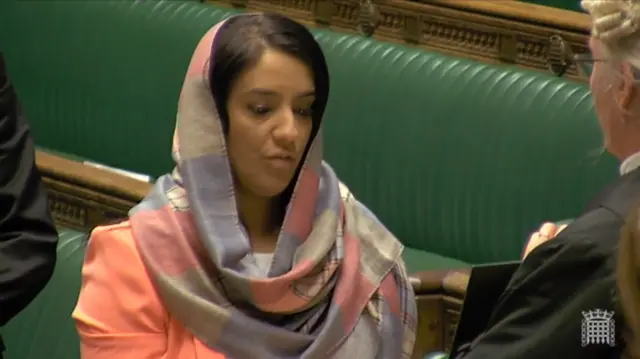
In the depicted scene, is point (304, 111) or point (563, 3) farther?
point (563, 3)

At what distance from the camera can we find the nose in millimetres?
1793

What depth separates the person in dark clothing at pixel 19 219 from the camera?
186 cm

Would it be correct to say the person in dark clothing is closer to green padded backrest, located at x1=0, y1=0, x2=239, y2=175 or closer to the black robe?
the black robe

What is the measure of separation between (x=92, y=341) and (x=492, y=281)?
63cm

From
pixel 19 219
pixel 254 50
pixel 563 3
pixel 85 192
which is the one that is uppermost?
pixel 254 50

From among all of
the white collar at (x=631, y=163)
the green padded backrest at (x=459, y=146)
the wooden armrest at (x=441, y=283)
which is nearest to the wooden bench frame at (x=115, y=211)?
the wooden armrest at (x=441, y=283)

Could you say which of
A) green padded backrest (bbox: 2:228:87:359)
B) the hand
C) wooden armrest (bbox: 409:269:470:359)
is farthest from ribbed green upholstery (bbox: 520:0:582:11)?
the hand

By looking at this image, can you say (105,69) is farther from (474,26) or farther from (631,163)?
(631,163)

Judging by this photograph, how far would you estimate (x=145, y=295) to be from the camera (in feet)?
5.84

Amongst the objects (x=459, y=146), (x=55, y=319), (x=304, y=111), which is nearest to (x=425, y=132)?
(x=459, y=146)

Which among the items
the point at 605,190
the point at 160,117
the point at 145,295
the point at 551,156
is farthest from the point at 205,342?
the point at 160,117

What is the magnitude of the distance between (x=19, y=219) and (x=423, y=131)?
1.80m

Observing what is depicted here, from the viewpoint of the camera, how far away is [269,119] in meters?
1.80

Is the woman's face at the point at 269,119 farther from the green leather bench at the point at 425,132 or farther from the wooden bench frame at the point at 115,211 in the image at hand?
the green leather bench at the point at 425,132
